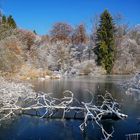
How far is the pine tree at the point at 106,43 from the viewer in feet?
149

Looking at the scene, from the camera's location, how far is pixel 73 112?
46.8ft

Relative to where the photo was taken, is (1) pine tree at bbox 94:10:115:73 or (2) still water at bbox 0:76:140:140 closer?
(2) still water at bbox 0:76:140:140

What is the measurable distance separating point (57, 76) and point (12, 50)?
7271 mm

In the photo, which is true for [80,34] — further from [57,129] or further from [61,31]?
[57,129]

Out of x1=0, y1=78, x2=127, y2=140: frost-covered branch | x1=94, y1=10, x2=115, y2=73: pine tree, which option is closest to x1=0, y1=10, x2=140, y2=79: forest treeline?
→ x1=94, y1=10, x2=115, y2=73: pine tree

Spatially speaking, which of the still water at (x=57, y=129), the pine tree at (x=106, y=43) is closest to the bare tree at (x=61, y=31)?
the pine tree at (x=106, y=43)

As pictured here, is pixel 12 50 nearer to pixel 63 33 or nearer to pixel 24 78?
pixel 24 78

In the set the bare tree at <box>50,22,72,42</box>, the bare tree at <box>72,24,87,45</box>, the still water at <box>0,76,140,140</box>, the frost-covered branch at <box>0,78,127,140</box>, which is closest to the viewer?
the still water at <box>0,76,140,140</box>

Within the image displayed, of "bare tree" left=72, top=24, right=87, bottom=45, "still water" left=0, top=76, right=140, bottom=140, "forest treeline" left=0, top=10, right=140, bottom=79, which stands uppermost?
"bare tree" left=72, top=24, right=87, bottom=45

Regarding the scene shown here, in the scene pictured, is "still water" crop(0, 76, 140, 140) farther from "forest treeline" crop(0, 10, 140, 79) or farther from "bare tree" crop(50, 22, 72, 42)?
"bare tree" crop(50, 22, 72, 42)

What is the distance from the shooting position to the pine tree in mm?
45281

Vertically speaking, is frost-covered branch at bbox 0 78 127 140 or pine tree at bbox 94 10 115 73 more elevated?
pine tree at bbox 94 10 115 73

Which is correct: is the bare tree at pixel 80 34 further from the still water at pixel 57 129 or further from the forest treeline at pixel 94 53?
the still water at pixel 57 129

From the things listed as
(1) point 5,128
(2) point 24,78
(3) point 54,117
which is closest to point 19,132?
(1) point 5,128
